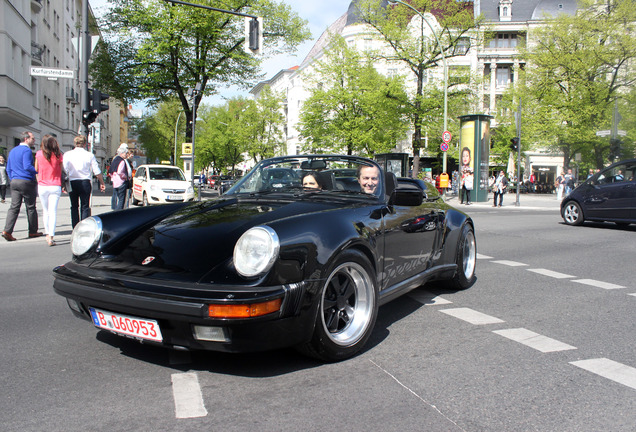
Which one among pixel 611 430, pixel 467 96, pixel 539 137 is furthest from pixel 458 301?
pixel 539 137

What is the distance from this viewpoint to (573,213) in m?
13.4

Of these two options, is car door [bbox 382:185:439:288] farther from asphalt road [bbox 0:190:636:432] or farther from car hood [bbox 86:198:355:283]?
car hood [bbox 86:198:355:283]

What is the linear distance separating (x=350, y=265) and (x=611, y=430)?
1576mm

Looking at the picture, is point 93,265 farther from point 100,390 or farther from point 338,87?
point 338,87

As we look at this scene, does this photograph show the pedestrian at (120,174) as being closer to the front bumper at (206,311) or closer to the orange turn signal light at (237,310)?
the front bumper at (206,311)

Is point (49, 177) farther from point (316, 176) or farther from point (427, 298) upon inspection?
point (427, 298)

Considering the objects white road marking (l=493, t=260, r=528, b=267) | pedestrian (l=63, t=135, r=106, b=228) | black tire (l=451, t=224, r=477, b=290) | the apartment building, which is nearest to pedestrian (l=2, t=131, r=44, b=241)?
pedestrian (l=63, t=135, r=106, b=228)

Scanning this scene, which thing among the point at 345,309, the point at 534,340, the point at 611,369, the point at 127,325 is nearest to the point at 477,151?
the point at 534,340

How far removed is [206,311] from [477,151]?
24858mm

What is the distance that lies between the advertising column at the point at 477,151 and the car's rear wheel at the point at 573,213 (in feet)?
40.2

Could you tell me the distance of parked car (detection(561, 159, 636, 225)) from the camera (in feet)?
39.1

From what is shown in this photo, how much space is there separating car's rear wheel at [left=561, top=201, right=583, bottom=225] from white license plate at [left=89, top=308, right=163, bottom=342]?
12688 millimetres

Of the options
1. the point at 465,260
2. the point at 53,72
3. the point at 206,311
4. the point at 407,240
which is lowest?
the point at 465,260

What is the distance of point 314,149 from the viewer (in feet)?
131
